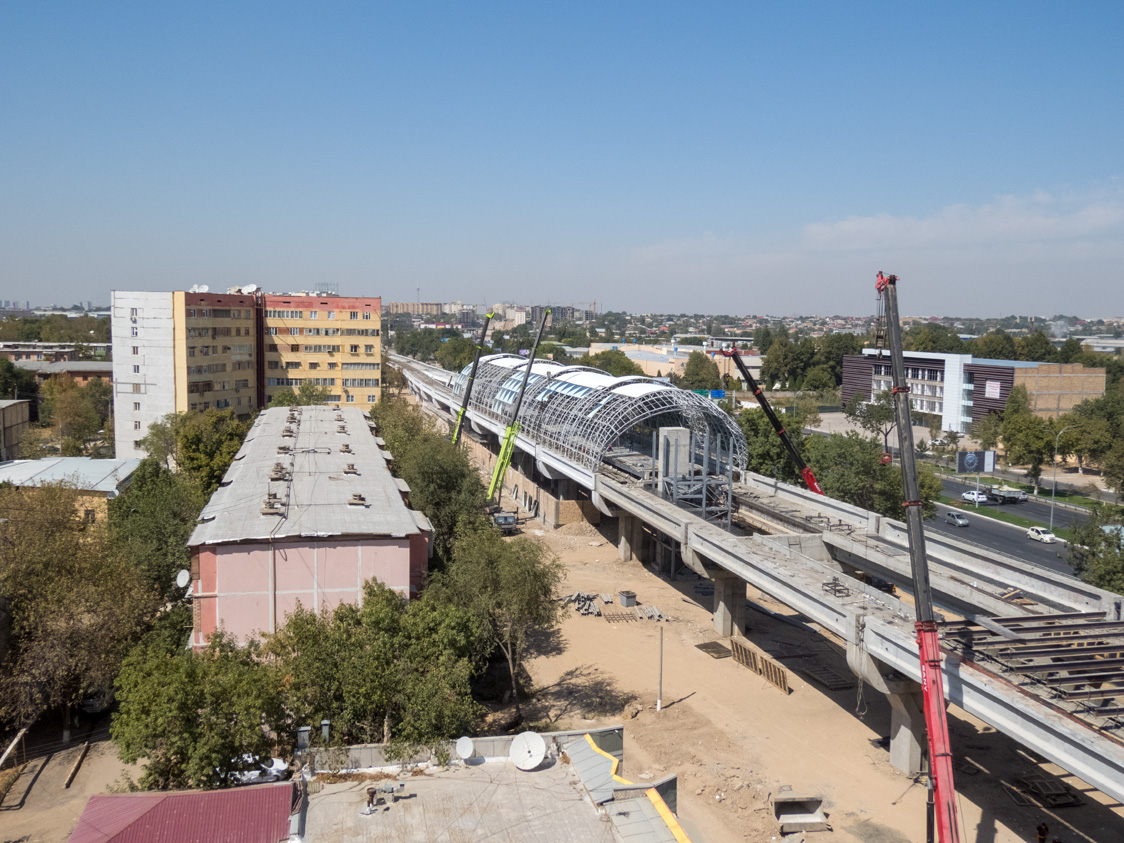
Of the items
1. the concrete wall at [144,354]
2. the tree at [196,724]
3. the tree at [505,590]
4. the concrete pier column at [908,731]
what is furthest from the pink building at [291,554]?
the concrete wall at [144,354]

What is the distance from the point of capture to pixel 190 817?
45.9ft

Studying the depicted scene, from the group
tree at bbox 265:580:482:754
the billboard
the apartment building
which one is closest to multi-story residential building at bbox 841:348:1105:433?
the billboard

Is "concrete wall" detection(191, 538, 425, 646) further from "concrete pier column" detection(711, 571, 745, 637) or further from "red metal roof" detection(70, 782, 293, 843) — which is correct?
"concrete pier column" detection(711, 571, 745, 637)

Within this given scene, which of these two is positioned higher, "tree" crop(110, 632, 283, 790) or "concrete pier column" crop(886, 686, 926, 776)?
"tree" crop(110, 632, 283, 790)

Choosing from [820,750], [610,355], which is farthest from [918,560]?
[610,355]

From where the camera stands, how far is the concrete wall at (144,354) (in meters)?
65.8

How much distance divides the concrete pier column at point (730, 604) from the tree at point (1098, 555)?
44.1ft

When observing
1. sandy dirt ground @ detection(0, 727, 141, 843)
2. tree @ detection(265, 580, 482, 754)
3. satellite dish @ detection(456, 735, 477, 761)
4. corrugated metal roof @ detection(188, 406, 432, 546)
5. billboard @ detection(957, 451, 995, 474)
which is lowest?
sandy dirt ground @ detection(0, 727, 141, 843)

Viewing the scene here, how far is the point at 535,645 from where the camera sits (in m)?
31.5

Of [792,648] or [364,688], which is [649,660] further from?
[364,688]

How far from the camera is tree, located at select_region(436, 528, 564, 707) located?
2553 centimetres

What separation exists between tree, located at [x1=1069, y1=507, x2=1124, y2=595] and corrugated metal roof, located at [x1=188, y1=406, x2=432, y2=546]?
1002 inches


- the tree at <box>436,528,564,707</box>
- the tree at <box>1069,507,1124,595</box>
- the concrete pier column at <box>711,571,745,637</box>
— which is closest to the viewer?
the tree at <box>436,528,564,707</box>

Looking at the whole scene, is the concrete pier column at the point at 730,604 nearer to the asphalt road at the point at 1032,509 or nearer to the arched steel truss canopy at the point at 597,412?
the arched steel truss canopy at the point at 597,412
